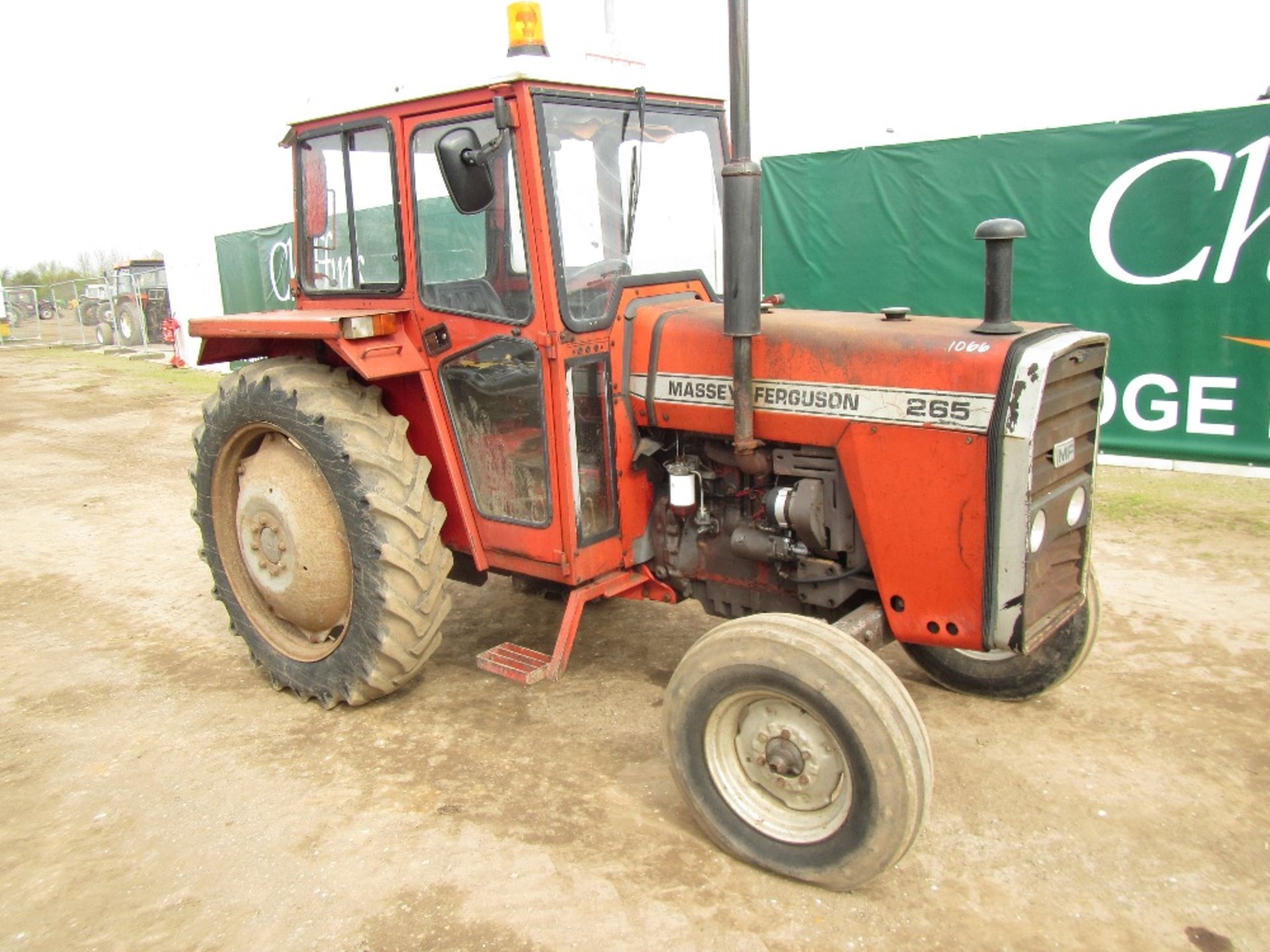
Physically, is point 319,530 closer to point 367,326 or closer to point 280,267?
point 367,326

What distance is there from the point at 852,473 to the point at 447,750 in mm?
1822

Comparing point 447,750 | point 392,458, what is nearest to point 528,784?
point 447,750

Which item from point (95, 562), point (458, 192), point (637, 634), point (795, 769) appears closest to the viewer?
point (795, 769)

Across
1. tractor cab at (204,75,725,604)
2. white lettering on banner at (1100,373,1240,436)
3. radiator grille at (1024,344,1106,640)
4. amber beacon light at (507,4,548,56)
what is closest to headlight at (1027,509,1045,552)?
radiator grille at (1024,344,1106,640)

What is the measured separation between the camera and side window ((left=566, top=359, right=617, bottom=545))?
362 cm

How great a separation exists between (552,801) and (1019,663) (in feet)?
6.19

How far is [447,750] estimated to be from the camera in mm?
3729

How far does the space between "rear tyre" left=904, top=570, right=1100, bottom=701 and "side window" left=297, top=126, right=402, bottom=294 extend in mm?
2664

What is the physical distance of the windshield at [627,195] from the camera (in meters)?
3.51

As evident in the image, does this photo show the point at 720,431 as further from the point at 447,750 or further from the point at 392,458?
the point at 447,750

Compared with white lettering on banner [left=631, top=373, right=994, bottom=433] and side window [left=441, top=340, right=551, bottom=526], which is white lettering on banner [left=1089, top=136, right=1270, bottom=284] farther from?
side window [left=441, top=340, right=551, bottom=526]

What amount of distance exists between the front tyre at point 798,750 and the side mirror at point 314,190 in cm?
254

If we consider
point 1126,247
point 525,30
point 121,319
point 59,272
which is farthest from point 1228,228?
point 59,272

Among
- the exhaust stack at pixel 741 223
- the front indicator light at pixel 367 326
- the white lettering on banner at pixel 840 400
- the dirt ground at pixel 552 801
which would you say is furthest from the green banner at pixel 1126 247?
the front indicator light at pixel 367 326
